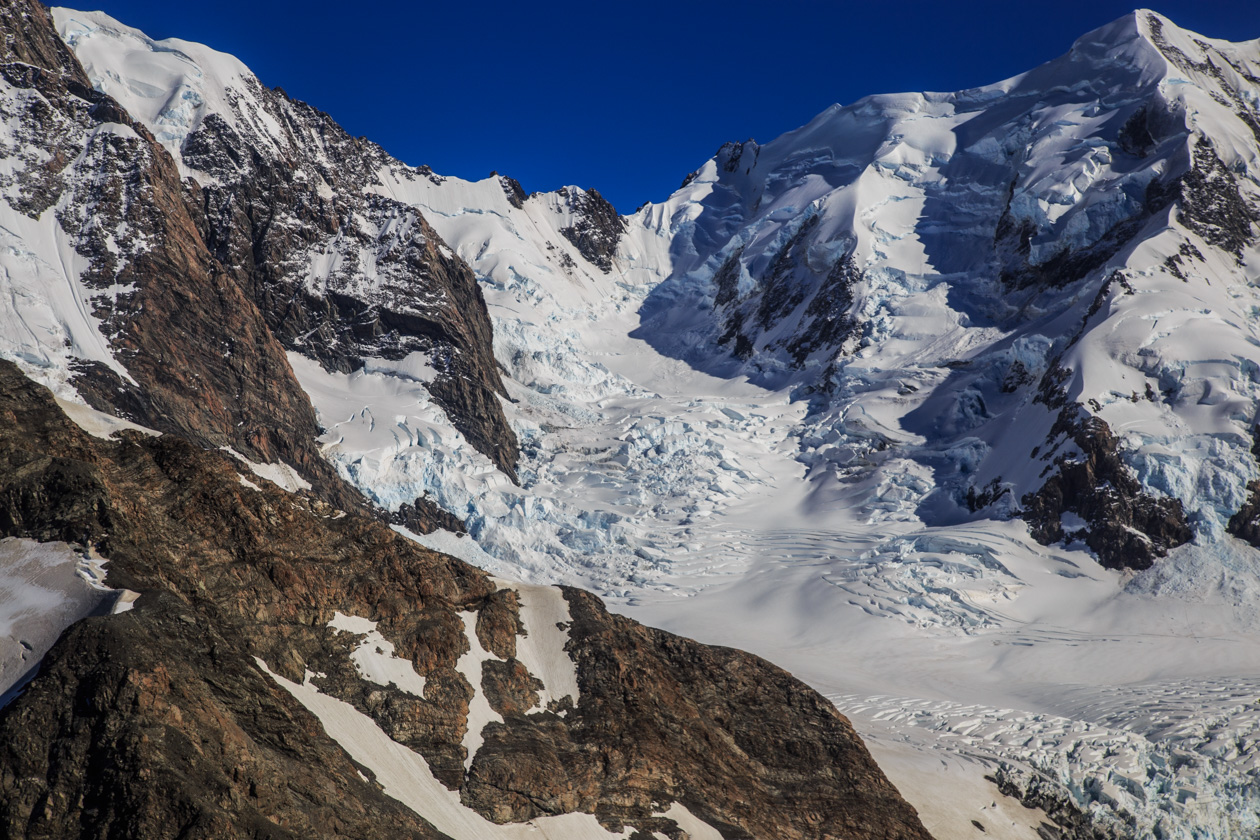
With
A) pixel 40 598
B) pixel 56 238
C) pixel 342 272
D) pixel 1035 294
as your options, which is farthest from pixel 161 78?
pixel 40 598

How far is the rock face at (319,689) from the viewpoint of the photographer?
A: 59.8 ft

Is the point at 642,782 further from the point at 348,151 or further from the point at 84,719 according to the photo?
the point at 348,151

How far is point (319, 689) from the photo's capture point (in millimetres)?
26625

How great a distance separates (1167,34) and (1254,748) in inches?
5478

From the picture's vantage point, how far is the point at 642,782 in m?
30.3

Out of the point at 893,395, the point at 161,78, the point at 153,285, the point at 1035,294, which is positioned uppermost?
the point at 161,78

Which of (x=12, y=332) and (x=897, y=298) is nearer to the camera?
(x=12, y=332)

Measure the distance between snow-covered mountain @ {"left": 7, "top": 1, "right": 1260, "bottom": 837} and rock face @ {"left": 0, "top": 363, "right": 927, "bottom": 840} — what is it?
11.3 meters

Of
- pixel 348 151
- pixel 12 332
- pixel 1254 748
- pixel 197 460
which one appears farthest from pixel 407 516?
pixel 348 151

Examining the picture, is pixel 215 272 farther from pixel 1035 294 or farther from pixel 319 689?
pixel 1035 294

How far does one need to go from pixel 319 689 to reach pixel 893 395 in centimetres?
9929

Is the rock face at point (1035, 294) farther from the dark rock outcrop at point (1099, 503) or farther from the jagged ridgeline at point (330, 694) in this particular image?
the jagged ridgeline at point (330, 694)

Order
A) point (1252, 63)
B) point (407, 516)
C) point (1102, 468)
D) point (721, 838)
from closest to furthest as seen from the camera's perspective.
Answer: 1. point (721, 838)
2. point (1102, 468)
3. point (407, 516)
4. point (1252, 63)

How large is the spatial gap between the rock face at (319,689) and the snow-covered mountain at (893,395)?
444 inches
